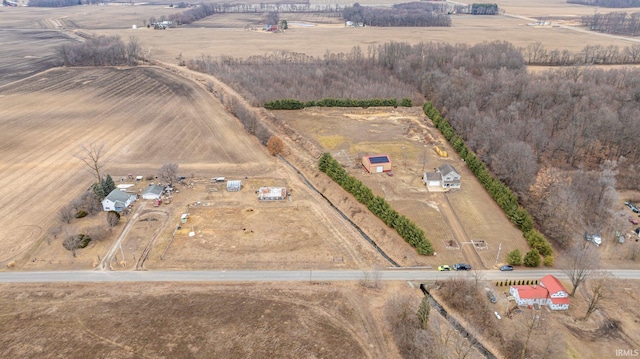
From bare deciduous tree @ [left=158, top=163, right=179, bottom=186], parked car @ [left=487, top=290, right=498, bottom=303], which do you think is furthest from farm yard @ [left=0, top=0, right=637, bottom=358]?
parked car @ [left=487, top=290, right=498, bottom=303]

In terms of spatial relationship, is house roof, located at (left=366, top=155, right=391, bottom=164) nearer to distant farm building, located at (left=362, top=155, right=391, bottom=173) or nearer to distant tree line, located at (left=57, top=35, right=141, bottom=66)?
distant farm building, located at (left=362, top=155, right=391, bottom=173)

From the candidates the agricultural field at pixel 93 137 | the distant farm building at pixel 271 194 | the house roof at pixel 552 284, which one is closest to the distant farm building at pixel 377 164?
the distant farm building at pixel 271 194

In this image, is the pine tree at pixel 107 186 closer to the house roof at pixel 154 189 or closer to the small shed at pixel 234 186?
the house roof at pixel 154 189

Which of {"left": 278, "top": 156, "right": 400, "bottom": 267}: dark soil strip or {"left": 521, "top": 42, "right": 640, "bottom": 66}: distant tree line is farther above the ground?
{"left": 521, "top": 42, "right": 640, "bottom": 66}: distant tree line

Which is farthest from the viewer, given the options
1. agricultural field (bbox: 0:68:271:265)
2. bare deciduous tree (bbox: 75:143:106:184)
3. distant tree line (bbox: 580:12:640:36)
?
distant tree line (bbox: 580:12:640:36)

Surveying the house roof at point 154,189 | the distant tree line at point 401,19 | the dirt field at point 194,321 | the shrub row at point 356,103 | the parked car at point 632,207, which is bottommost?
the dirt field at point 194,321

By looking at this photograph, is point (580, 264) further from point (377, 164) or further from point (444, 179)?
point (377, 164)

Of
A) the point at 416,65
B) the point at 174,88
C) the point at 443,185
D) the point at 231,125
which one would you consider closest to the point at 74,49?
the point at 174,88
